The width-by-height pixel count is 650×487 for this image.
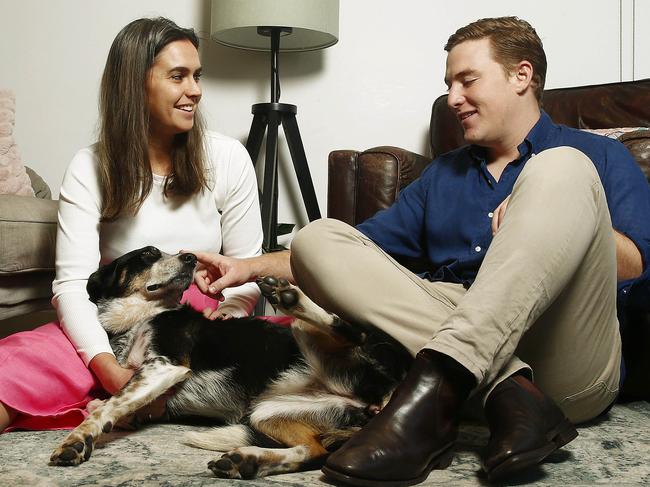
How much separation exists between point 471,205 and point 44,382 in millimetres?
1112

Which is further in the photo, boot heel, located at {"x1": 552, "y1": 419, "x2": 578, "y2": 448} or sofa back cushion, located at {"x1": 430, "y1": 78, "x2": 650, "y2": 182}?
sofa back cushion, located at {"x1": 430, "y1": 78, "x2": 650, "y2": 182}

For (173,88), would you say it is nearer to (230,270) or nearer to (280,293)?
(230,270)

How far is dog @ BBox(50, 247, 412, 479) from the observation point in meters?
1.52

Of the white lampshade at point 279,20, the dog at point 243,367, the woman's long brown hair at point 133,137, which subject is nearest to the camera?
the dog at point 243,367

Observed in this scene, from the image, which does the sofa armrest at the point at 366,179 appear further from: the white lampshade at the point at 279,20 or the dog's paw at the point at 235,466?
the dog's paw at the point at 235,466

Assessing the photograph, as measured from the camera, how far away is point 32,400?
1.73 metres

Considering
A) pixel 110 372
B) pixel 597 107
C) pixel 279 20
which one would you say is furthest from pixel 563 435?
pixel 279 20

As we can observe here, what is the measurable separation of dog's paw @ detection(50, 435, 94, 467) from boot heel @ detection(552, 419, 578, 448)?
877mm

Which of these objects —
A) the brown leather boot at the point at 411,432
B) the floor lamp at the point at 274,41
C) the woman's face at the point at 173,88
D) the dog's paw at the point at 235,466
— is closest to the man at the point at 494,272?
the brown leather boot at the point at 411,432

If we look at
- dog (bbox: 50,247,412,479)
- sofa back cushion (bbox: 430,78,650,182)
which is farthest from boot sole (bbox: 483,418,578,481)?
sofa back cushion (bbox: 430,78,650,182)

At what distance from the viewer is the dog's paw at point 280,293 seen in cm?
159

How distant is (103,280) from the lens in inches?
74.1

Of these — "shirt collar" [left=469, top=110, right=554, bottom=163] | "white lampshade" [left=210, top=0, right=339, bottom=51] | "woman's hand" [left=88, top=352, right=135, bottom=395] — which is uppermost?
"white lampshade" [left=210, top=0, right=339, bottom=51]

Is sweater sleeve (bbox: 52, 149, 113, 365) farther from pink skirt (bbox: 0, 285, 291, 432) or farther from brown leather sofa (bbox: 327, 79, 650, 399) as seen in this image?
brown leather sofa (bbox: 327, 79, 650, 399)
